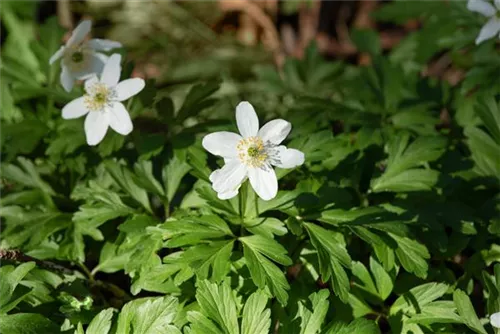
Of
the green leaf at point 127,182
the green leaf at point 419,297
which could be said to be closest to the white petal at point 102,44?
the green leaf at point 127,182

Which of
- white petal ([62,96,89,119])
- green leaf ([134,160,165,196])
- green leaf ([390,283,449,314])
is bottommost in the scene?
green leaf ([390,283,449,314])

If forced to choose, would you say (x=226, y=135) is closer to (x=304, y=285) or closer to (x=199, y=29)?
(x=304, y=285)

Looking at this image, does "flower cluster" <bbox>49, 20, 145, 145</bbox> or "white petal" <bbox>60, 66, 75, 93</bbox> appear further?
"white petal" <bbox>60, 66, 75, 93</bbox>

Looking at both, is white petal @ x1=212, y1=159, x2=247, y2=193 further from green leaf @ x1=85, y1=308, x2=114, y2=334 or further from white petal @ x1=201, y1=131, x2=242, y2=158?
green leaf @ x1=85, y1=308, x2=114, y2=334

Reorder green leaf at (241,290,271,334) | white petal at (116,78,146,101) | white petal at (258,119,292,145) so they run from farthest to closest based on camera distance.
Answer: white petal at (116,78,146,101)
white petal at (258,119,292,145)
green leaf at (241,290,271,334)

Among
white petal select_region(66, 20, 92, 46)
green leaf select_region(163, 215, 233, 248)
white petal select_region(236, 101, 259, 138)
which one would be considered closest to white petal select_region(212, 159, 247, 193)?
white petal select_region(236, 101, 259, 138)

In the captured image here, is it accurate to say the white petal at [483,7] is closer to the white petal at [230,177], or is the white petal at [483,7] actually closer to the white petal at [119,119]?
the white petal at [230,177]

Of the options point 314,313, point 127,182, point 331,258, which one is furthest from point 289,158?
point 127,182
